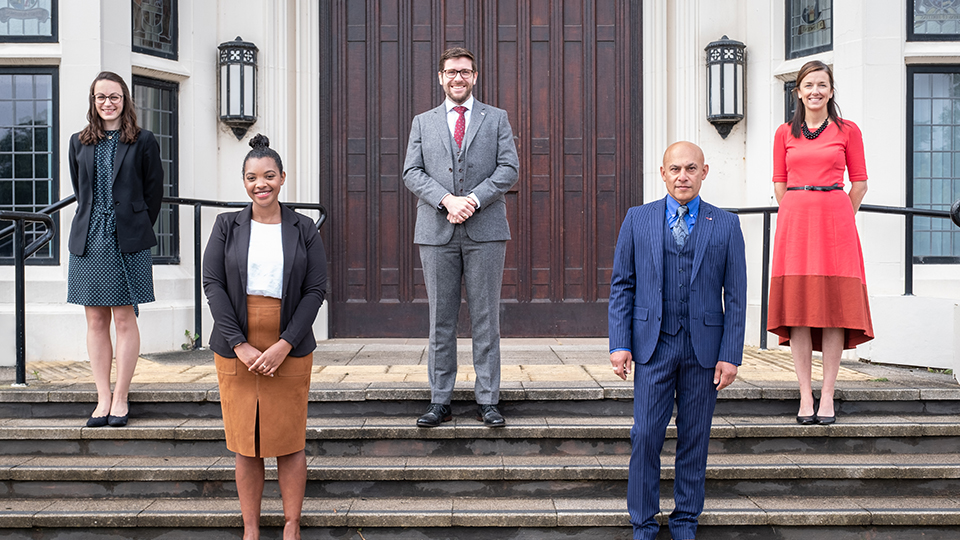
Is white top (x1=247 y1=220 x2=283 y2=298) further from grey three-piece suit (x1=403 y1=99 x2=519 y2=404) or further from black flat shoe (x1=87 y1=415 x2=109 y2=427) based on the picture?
black flat shoe (x1=87 y1=415 x2=109 y2=427)

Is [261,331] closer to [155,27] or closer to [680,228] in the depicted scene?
[680,228]

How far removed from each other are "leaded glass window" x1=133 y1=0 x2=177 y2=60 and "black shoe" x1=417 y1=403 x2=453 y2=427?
411 centimetres

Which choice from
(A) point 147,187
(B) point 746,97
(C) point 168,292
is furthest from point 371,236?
(B) point 746,97

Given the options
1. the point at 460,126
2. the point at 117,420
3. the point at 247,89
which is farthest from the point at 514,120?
the point at 117,420

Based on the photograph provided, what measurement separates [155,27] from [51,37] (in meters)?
0.80

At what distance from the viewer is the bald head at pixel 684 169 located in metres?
3.06

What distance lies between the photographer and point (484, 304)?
12.8 feet

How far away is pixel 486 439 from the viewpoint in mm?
3939

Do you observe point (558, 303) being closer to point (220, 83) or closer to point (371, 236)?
point (371, 236)

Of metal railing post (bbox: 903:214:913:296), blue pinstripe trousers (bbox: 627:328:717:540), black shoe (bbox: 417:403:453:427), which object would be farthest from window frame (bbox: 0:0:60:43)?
metal railing post (bbox: 903:214:913:296)

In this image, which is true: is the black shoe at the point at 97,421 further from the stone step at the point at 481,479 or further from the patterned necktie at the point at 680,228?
the patterned necktie at the point at 680,228

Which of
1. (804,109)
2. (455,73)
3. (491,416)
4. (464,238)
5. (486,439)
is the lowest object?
(486,439)

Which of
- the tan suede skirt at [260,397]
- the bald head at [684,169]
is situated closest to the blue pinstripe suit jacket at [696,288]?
the bald head at [684,169]

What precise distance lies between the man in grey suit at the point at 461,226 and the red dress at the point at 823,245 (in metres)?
1.59
